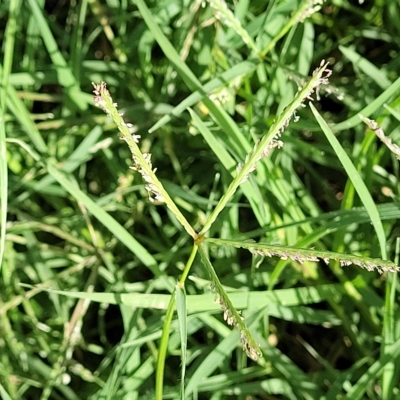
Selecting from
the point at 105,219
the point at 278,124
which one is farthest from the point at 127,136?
the point at 105,219

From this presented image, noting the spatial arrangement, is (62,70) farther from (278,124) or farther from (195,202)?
(278,124)

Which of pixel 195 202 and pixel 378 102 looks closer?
pixel 378 102

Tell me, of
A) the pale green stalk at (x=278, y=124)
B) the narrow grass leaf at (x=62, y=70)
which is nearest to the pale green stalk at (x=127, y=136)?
the pale green stalk at (x=278, y=124)

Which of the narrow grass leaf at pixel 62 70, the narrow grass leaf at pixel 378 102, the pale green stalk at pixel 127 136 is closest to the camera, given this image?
the pale green stalk at pixel 127 136

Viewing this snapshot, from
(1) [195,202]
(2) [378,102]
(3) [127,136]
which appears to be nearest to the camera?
(3) [127,136]

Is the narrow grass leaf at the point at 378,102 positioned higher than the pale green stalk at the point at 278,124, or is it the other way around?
the pale green stalk at the point at 278,124

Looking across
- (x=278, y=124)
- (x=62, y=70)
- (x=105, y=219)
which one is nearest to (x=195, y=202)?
(x=105, y=219)

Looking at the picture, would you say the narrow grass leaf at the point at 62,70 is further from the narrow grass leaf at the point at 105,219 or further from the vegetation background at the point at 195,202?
the narrow grass leaf at the point at 105,219

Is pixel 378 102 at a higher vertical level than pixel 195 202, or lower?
higher

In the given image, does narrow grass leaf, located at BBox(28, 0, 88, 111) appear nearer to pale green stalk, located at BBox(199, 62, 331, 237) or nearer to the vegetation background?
the vegetation background

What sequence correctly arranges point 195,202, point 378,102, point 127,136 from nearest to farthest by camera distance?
point 127,136
point 378,102
point 195,202
